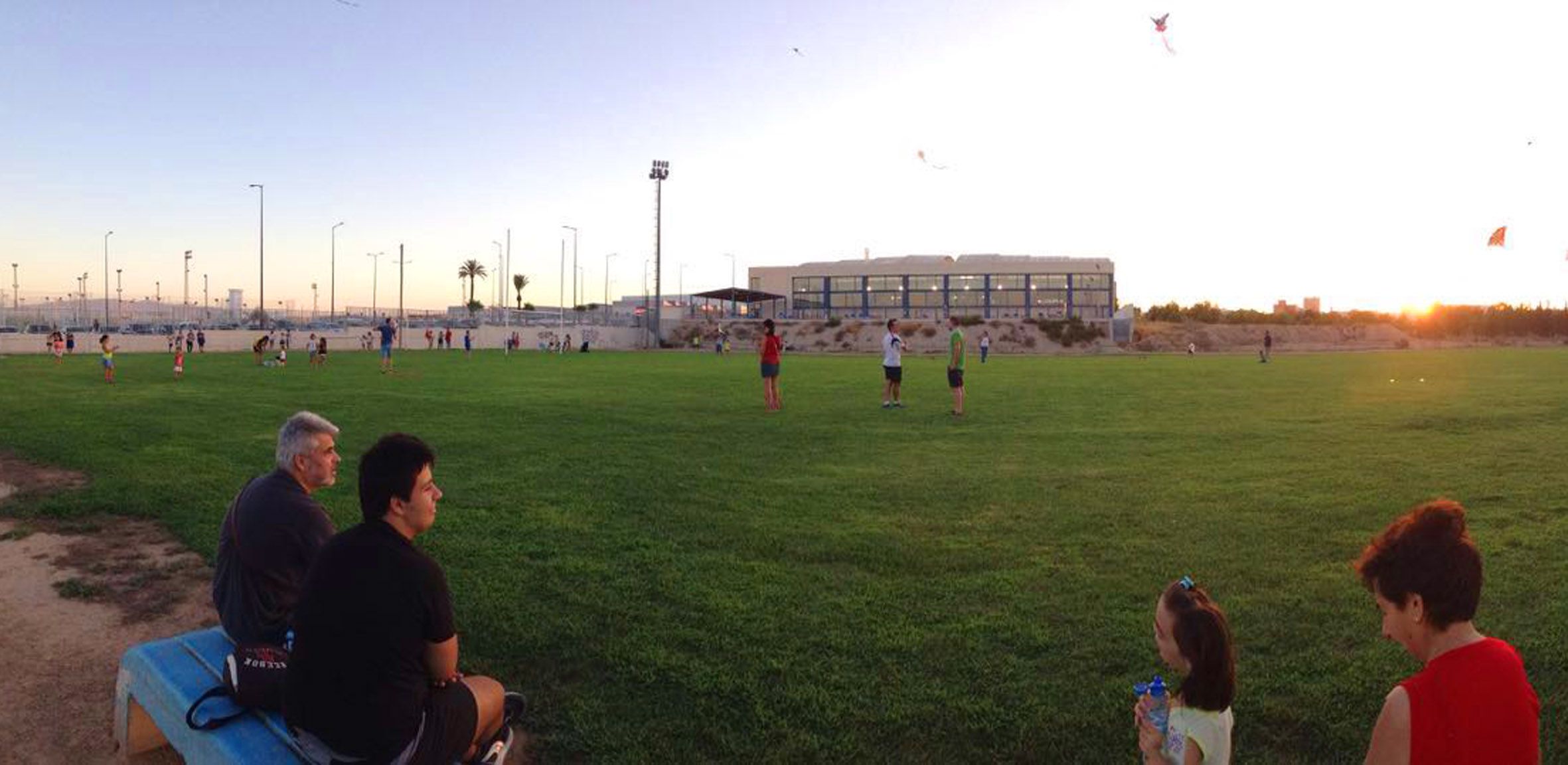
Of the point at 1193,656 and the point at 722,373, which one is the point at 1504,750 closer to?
the point at 1193,656

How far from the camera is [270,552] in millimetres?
4102

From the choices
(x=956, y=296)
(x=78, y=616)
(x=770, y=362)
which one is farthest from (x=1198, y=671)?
(x=956, y=296)

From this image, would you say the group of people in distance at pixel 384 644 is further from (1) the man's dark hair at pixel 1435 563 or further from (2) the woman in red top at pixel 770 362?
(2) the woman in red top at pixel 770 362

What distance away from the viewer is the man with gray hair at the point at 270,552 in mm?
4082

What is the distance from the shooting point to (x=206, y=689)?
3844 mm

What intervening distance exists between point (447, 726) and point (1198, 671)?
8.14 ft

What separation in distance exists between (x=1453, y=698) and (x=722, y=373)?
96.7 feet

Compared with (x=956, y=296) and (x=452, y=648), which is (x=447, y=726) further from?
(x=956, y=296)

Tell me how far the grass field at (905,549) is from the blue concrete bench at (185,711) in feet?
3.58

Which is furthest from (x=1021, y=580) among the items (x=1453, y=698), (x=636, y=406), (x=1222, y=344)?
(x=1222, y=344)

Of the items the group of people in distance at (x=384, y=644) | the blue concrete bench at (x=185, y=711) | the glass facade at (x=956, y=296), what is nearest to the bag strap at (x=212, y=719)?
the blue concrete bench at (x=185, y=711)

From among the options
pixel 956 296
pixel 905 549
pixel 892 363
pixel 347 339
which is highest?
pixel 956 296

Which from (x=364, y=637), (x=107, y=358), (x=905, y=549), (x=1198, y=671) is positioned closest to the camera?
(x=1198, y=671)

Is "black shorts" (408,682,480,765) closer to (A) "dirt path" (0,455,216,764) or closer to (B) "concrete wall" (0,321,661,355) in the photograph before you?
(A) "dirt path" (0,455,216,764)
